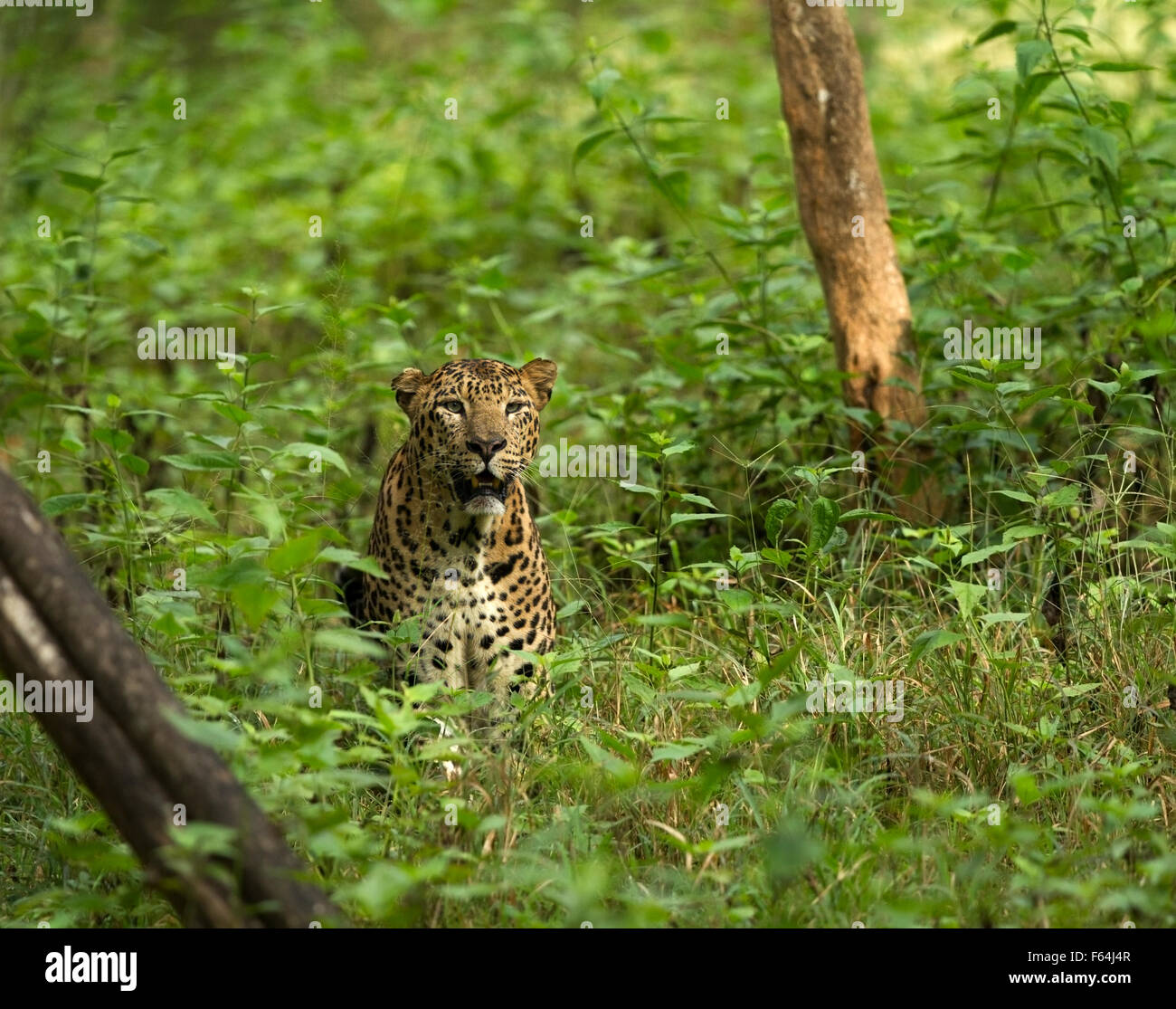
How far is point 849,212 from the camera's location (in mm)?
6055

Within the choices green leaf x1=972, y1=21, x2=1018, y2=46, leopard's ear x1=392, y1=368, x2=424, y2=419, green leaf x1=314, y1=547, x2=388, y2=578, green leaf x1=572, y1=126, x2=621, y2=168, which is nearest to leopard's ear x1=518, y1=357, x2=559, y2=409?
leopard's ear x1=392, y1=368, x2=424, y2=419

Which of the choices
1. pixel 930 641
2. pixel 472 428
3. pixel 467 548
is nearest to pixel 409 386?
pixel 472 428

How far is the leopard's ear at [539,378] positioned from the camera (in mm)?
5340

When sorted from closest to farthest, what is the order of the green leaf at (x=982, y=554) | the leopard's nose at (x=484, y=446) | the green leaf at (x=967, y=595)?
the green leaf at (x=967, y=595) → the green leaf at (x=982, y=554) → the leopard's nose at (x=484, y=446)

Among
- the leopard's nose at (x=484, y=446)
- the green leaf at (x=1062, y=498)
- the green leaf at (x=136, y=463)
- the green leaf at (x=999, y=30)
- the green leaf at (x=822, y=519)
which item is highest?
the green leaf at (x=999, y=30)

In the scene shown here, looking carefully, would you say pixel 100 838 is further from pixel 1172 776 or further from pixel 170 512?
pixel 1172 776

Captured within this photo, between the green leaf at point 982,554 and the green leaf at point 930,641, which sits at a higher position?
the green leaf at point 982,554

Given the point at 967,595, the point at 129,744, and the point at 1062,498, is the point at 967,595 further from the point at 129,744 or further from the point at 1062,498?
the point at 129,744

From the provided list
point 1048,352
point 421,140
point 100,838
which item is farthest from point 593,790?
point 421,140

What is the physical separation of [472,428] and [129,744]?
80.0 inches

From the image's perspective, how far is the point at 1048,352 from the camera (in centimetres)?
679

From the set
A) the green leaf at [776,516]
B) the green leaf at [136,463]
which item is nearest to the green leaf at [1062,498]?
the green leaf at [776,516]

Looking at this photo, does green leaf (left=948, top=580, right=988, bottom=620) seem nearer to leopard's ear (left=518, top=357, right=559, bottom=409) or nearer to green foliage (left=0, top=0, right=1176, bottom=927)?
green foliage (left=0, top=0, right=1176, bottom=927)

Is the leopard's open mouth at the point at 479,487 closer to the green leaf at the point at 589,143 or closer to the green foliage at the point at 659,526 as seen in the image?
the green foliage at the point at 659,526
